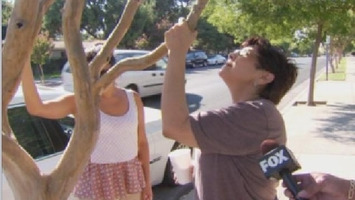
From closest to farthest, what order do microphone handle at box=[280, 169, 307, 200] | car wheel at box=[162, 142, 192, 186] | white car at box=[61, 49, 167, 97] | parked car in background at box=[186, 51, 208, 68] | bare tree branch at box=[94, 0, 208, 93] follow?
microphone handle at box=[280, 169, 307, 200] → bare tree branch at box=[94, 0, 208, 93] → car wheel at box=[162, 142, 192, 186] → white car at box=[61, 49, 167, 97] → parked car in background at box=[186, 51, 208, 68]

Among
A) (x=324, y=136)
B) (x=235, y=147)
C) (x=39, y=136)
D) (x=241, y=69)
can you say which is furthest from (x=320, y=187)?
(x=324, y=136)

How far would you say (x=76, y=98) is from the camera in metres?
1.80

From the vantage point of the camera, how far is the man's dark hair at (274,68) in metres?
2.07

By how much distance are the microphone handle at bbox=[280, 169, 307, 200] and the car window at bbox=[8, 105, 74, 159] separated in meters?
2.43

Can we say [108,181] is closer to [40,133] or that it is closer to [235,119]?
[40,133]

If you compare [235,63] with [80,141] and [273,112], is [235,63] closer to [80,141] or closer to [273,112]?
[273,112]

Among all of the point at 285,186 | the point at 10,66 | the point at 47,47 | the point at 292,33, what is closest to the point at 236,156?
the point at 285,186

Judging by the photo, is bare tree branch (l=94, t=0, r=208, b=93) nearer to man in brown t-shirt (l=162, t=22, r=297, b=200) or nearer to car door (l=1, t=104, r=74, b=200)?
man in brown t-shirt (l=162, t=22, r=297, b=200)

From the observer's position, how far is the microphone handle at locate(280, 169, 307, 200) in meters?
1.36

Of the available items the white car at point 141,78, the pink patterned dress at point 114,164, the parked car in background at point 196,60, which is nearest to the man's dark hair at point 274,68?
the pink patterned dress at point 114,164

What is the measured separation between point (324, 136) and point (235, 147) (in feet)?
26.6

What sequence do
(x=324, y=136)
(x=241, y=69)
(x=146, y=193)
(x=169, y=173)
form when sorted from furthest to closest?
(x=324, y=136) → (x=169, y=173) → (x=146, y=193) → (x=241, y=69)

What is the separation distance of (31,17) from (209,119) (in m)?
0.70

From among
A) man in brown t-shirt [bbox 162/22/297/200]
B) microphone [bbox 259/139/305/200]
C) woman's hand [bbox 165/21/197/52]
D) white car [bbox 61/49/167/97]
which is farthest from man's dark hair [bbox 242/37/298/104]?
white car [bbox 61/49/167/97]
